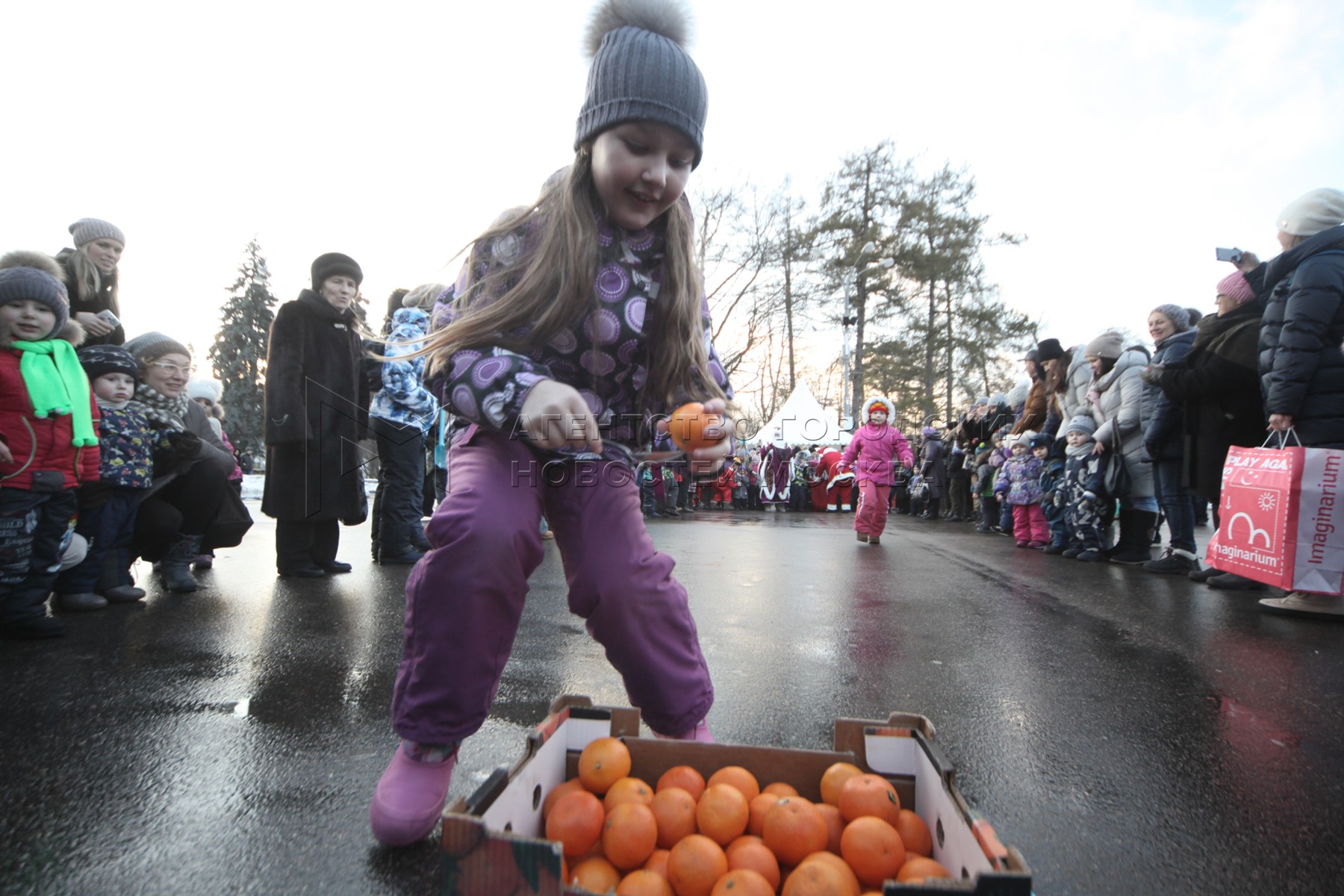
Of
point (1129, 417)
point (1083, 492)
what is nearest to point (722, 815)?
point (1129, 417)

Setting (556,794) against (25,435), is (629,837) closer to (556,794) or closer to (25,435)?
(556,794)

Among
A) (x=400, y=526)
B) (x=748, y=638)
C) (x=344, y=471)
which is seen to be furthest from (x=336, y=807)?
(x=400, y=526)

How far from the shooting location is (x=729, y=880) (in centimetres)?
122

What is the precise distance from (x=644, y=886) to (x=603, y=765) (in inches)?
12.7

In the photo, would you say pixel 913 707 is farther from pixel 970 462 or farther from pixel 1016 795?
pixel 970 462

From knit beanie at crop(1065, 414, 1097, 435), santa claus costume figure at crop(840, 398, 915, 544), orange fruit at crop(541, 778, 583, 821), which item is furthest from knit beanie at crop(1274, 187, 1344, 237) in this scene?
orange fruit at crop(541, 778, 583, 821)

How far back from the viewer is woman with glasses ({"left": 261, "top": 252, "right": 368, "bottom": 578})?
4883 mm

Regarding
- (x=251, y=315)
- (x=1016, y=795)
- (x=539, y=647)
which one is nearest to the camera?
(x=1016, y=795)

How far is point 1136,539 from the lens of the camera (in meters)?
6.88

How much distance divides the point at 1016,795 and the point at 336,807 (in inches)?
66.3

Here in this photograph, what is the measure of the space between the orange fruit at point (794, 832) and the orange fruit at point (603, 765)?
0.33 m

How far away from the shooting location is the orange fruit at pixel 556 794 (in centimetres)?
148

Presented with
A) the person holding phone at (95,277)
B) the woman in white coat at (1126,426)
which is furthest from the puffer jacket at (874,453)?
the person holding phone at (95,277)

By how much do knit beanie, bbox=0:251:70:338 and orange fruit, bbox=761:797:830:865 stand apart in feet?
13.1
